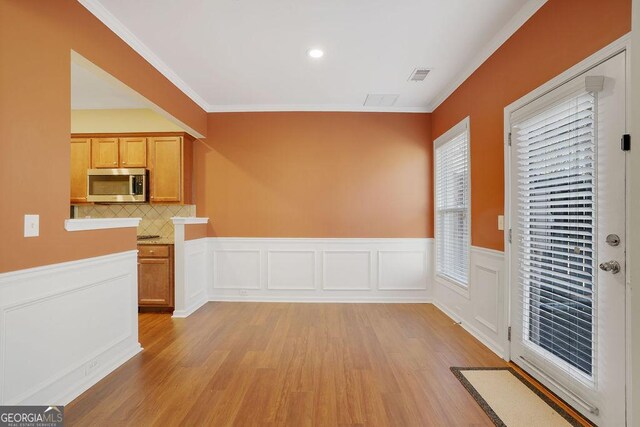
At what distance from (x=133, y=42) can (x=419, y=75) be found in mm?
2931

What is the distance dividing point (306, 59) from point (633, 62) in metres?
2.97

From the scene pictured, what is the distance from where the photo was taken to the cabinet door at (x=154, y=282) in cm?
417

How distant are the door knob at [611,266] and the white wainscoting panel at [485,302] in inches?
41.8

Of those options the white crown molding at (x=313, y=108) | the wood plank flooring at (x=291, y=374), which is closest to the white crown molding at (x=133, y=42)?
the white crown molding at (x=313, y=108)

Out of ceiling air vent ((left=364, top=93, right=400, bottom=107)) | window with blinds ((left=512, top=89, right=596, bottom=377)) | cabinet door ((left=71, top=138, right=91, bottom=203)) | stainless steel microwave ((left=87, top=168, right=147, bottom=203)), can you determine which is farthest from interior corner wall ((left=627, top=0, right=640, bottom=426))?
cabinet door ((left=71, top=138, right=91, bottom=203))

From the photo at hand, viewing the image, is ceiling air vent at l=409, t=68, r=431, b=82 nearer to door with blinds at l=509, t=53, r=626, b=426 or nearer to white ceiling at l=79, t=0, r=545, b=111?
white ceiling at l=79, t=0, r=545, b=111

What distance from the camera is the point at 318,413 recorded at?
2.08 metres

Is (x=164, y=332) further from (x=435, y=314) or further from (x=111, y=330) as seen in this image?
(x=435, y=314)

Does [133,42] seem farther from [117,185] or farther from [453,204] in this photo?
[453,204]

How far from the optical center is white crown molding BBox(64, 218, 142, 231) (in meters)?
2.25

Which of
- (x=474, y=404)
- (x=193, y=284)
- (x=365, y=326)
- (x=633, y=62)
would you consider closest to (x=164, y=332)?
(x=193, y=284)

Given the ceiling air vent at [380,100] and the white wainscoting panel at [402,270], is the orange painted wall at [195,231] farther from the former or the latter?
the ceiling air vent at [380,100]

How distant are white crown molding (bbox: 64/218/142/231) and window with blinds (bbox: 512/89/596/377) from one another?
3.29 meters

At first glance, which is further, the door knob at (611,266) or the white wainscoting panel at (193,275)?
the white wainscoting panel at (193,275)
